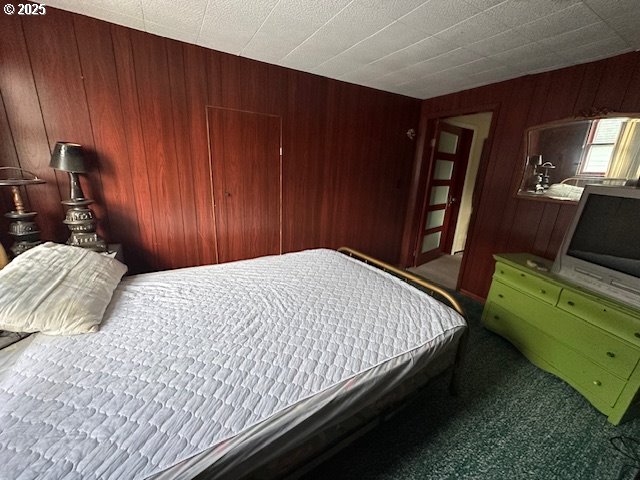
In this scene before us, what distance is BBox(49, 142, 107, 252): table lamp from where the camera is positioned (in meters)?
1.72

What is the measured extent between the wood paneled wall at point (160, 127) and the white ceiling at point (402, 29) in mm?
181

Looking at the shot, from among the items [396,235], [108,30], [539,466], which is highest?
[108,30]

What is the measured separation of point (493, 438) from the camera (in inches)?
54.3

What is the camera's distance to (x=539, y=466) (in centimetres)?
126

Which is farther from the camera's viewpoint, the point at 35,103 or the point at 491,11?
the point at 35,103

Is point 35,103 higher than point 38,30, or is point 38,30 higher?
point 38,30

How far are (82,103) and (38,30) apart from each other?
1.45ft

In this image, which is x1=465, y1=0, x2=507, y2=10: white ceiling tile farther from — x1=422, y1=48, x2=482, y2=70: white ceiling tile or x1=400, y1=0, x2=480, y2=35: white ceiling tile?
x1=422, y1=48, x2=482, y2=70: white ceiling tile

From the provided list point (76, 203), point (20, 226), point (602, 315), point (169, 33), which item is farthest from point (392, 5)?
point (20, 226)

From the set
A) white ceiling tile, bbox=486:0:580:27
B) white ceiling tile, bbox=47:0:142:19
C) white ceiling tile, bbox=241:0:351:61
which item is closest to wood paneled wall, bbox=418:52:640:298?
white ceiling tile, bbox=486:0:580:27

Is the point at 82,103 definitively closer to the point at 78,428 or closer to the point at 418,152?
the point at 78,428

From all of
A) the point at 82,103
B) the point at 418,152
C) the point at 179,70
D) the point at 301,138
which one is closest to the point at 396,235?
the point at 418,152

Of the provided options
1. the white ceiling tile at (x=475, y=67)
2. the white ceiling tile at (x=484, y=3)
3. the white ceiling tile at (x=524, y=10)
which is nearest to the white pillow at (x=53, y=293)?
the white ceiling tile at (x=484, y=3)

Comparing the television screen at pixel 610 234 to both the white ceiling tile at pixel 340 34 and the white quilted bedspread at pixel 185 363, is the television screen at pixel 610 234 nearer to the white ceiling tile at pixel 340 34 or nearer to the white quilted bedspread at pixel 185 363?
the white quilted bedspread at pixel 185 363
